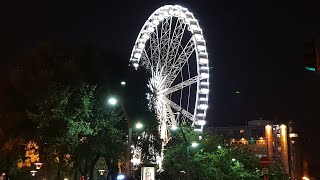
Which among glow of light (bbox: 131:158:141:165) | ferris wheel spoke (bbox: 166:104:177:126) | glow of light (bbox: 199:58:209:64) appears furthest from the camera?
glow of light (bbox: 199:58:209:64)

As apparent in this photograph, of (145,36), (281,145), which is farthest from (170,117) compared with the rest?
(281,145)

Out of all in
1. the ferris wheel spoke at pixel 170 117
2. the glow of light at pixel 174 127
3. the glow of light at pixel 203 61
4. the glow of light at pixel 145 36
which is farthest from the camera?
the glow of light at pixel 203 61

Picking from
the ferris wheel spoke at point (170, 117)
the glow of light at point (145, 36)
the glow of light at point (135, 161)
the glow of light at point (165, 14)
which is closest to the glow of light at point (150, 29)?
the glow of light at point (145, 36)

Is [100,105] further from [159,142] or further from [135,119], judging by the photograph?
[159,142]

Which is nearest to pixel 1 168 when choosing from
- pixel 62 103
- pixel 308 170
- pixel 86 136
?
pixel 86 136

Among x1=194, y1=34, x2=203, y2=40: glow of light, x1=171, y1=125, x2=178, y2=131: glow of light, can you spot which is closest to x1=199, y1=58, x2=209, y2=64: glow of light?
x1=194, y1=34, x2=203, y2=40: glow of light

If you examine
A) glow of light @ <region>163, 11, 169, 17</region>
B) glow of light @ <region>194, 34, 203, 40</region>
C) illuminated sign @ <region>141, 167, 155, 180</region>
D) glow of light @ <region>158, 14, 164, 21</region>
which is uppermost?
glow of light @ <region>163, 11, 169, 17</region>

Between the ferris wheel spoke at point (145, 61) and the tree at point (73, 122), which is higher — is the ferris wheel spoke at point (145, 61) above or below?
above

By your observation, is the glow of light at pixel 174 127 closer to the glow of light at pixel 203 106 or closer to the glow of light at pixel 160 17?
the glow of light at pixel 203 106

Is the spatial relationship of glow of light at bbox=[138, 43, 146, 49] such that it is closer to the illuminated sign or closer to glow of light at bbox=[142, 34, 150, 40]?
glow of light at bbox=[142, 34, 150, 40]

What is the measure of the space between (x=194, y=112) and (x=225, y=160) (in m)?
6.43

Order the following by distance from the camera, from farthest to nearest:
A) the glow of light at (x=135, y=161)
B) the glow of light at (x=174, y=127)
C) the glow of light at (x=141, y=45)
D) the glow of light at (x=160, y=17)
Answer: the glow of light at (x=160, y=17)
the glow of light at (x=141, y=45)
the glow of light at (x=174, y=127)
the glow of light at (x=135, y=161)

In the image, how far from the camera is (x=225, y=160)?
5369cm

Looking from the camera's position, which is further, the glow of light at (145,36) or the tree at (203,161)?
the glow of light at (145,36)
